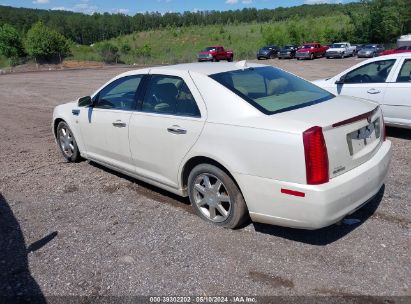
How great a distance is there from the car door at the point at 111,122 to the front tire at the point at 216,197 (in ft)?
3.64

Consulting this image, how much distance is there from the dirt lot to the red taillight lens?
2.53 ft

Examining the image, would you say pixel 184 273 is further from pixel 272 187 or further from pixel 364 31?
pixel 364 31

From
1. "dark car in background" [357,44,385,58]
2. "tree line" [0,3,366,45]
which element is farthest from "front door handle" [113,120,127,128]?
"tree line" [0,3,366,45]

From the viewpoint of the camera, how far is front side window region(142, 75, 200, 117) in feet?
13.1

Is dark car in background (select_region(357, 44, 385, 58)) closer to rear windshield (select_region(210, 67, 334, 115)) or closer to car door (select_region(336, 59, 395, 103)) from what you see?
car door (select_region(336, 59, 395, 103))

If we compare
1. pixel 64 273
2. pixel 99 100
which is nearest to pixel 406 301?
pixel 64 273

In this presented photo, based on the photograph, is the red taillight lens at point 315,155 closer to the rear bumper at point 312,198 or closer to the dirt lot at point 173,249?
the rear bumper at point 312,198

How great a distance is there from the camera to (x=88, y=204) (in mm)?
4770

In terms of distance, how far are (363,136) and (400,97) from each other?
139 inches

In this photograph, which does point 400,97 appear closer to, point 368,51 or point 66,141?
point 66,141

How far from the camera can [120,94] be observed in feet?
16.5

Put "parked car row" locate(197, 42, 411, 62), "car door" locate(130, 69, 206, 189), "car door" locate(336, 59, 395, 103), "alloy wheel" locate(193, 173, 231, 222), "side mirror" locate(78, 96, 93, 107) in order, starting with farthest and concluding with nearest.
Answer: "parked car row" locate(197, 42, 411, 62)
"car door" locate(336, 59, 395, 103)
"side mirror" locate(78, 96, 93, 107)
"car door" locate(130, 69, 206, 189)
"alloy wheel" locate(193, 173, 231, 222)

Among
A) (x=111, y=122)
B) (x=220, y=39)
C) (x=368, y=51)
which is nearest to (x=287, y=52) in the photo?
(x=368, y=51)

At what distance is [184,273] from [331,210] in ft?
4.26
